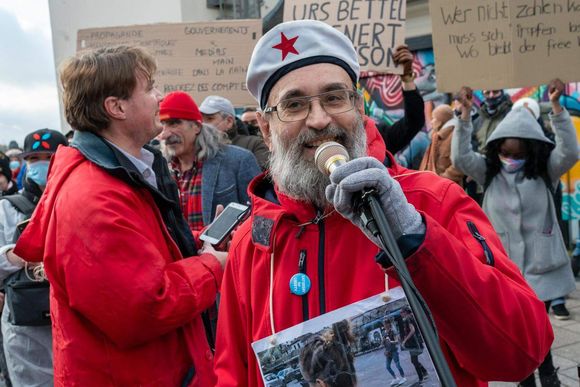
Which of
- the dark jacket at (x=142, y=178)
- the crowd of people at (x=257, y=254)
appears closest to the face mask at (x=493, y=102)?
the crowd of people at (x=257, y=254)

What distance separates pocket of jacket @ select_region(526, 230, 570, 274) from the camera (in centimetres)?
397

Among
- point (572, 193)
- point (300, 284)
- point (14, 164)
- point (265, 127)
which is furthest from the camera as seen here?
point (14, 164)

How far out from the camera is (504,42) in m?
3.69

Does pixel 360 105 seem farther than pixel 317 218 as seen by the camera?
Yes

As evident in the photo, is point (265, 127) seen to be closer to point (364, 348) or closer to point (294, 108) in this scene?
point (294, 108)

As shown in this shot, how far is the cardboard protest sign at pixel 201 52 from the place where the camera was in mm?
4953

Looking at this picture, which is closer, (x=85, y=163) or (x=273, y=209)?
(x=273, y=209)

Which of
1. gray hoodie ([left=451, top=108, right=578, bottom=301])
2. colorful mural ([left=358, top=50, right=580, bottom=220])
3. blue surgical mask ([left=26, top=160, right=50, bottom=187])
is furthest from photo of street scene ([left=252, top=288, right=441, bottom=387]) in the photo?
colorful mural ([left=358, top=50, right=580, bottom=220])

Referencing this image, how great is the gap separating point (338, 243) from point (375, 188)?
42 cm

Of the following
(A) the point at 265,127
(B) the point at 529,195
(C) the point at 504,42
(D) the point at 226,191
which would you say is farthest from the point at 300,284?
(B) the point at 529,195

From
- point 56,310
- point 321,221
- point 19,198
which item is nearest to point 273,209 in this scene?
point 321,221

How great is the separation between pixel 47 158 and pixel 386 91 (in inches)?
281

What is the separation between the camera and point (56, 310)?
6.73 feet

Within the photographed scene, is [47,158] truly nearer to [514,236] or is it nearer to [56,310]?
[56,310]
